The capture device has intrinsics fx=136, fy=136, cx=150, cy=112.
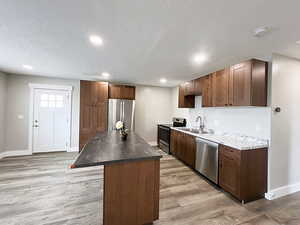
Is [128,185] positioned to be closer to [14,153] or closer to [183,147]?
[183,147]

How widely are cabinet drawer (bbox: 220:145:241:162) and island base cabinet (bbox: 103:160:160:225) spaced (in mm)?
1417

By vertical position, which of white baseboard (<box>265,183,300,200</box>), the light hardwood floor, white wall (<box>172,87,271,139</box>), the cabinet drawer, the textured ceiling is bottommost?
the light hardwood floor

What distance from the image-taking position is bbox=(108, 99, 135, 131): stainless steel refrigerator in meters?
4.67

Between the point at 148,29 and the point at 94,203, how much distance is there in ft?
8.69

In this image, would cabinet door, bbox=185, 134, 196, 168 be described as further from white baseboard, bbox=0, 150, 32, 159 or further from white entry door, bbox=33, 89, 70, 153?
white baseboard, bbox=0, 150, 32, 159

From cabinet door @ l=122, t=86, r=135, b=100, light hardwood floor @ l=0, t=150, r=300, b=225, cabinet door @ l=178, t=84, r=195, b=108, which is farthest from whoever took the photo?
cabinet door @ l=122, t=86, r=135, b=100

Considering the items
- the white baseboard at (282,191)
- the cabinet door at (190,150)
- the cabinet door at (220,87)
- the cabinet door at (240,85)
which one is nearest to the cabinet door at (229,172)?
the white baseboard at (282,191)

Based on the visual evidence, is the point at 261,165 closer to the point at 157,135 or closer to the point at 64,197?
the point at 64,197

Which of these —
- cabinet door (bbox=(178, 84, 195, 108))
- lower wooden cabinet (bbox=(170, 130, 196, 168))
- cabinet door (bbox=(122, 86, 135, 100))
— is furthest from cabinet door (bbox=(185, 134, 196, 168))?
cabinet door (bbox=(122, 86, 135, 100))

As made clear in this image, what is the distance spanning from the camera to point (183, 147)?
12.4ft

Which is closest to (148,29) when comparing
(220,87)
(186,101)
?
(220,87)

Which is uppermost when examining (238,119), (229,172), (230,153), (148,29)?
(148,29)

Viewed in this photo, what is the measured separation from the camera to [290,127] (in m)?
2.50

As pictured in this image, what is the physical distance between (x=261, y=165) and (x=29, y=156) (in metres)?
5.98
